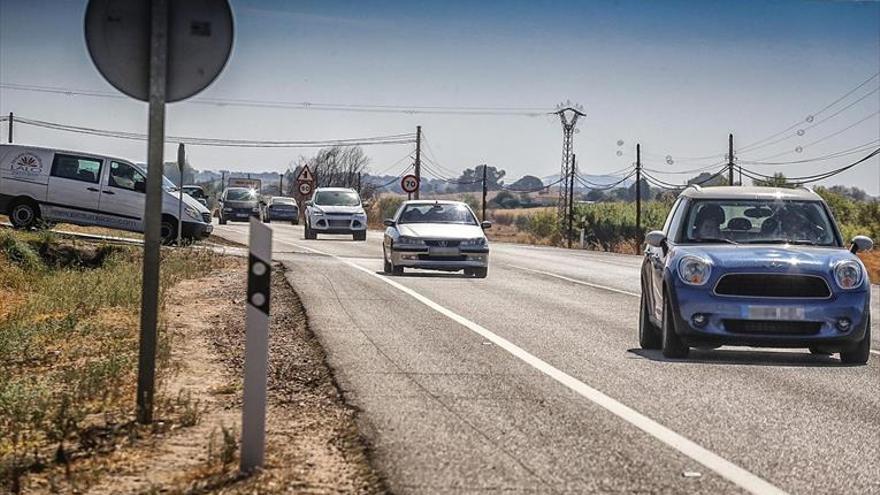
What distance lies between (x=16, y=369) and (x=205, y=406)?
83.8 inches

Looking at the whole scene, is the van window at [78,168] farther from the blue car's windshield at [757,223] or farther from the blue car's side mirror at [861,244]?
the blue car's side mirror at [861,244]

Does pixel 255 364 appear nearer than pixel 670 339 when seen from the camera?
Yes

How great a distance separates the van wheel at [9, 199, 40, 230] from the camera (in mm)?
25469

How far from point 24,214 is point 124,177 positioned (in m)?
2.25

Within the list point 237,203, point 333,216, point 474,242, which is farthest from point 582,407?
point 237,203

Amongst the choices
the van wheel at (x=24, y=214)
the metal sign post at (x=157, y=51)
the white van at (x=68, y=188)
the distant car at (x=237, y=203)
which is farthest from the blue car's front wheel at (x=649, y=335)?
the distant car at (x=237, y=203)

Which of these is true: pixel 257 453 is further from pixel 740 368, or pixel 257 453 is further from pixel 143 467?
pixel 740 368

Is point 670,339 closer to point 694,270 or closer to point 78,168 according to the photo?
point 694,270

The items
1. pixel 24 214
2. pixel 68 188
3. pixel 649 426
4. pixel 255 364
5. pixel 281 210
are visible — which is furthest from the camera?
pixel 281 210

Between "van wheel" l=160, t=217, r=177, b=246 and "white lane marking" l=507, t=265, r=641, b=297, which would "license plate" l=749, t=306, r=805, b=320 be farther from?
"van wheel" l=160, t=217, r=177, b=246

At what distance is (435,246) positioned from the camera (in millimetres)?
21219

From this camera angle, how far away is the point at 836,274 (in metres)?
10.4

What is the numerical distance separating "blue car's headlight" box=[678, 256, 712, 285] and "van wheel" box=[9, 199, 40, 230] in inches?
727

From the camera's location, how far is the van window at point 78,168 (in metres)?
25.8
